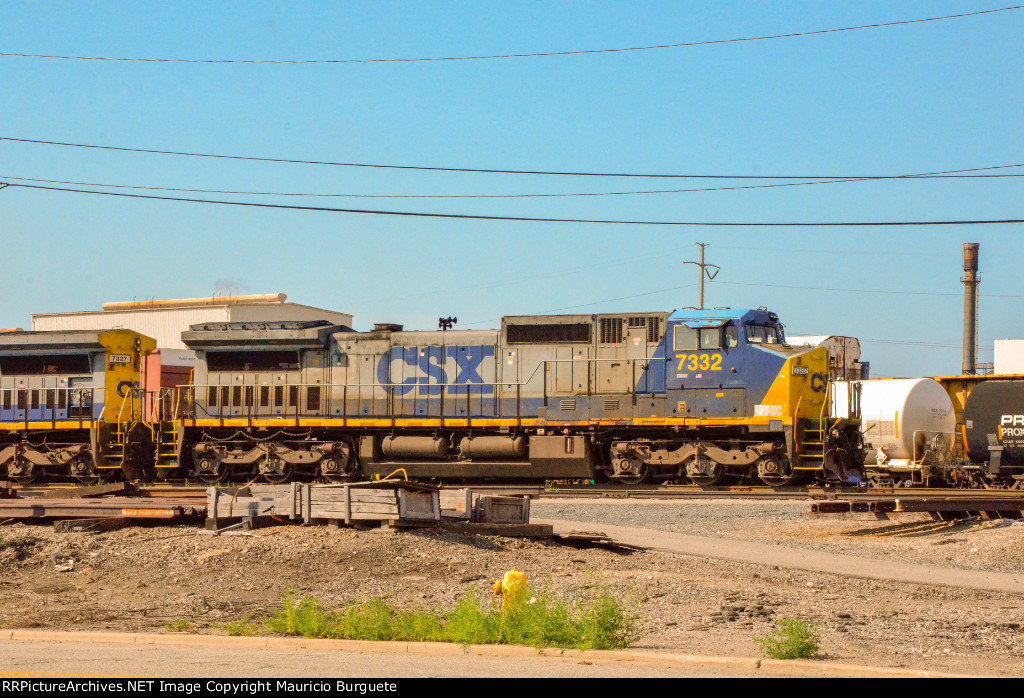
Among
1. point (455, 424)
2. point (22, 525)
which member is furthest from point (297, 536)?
point (455, 424)

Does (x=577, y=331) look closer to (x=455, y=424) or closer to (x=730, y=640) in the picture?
(x=455, y=424)

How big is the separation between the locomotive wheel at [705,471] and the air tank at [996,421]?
9027 millimetres

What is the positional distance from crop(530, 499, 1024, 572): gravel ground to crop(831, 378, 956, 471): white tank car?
9.75 m

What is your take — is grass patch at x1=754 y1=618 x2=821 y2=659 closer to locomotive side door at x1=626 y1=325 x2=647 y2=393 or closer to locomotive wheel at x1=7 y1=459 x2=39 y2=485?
locomotive side door at x1=626 y1=325 x2=647 y2=393

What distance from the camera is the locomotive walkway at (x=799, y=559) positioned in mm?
13453

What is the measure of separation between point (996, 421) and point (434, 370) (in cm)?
1431

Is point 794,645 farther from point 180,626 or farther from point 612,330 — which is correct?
point 612,330

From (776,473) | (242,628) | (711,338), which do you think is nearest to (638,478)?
(776,473)

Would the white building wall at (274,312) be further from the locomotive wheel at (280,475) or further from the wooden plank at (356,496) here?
the wooden plank at (356,496)

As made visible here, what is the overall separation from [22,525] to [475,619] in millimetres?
8553

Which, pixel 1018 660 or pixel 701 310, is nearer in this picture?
pixel 1018 660

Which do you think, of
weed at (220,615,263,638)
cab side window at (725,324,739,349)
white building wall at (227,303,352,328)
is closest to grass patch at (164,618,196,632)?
weed at (220,615,263,638)

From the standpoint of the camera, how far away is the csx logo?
961 inches

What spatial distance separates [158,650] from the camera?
8.03 meters
